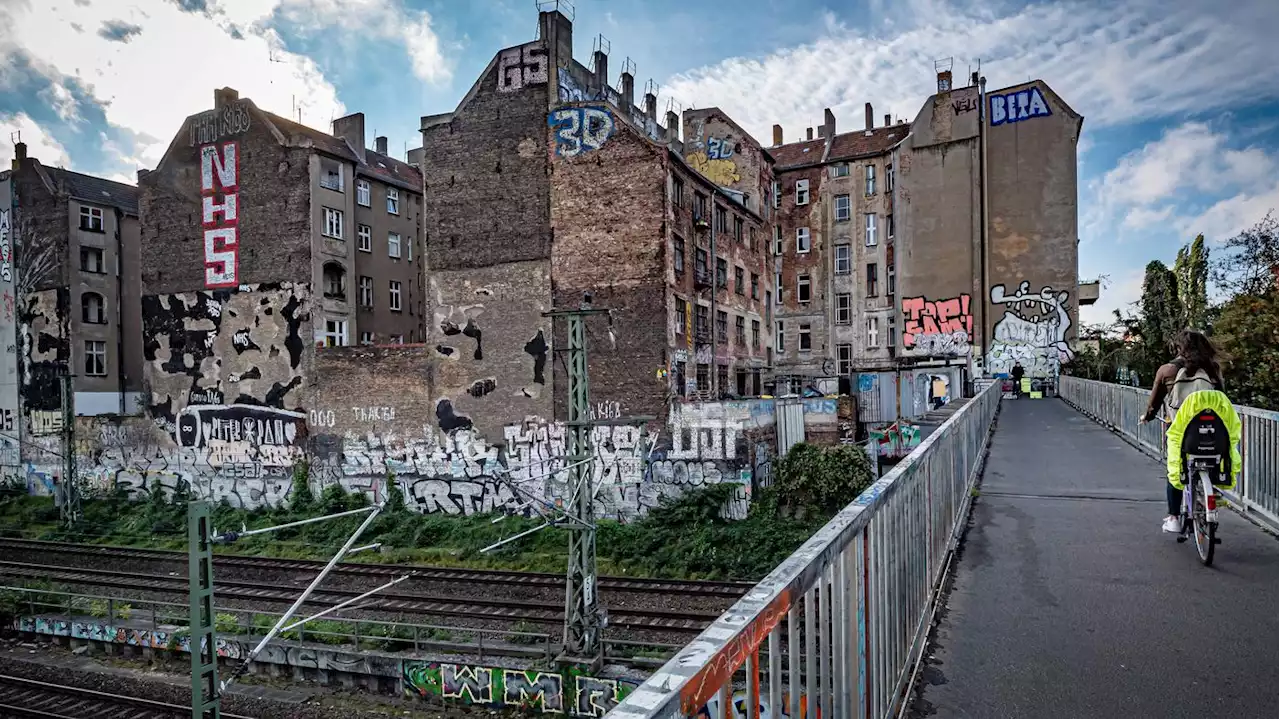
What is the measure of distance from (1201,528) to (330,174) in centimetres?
3244

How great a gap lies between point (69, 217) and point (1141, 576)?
43.7 meters

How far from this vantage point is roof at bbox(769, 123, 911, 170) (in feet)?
151

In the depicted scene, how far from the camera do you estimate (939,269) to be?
4241 cm

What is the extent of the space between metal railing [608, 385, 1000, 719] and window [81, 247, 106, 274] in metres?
42.5

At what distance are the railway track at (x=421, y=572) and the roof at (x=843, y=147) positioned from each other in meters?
33.6

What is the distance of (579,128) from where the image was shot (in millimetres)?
27203

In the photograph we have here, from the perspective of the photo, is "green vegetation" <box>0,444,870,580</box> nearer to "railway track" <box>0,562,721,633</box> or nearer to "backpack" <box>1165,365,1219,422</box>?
"railway track" <box>0,562,721,633</box>

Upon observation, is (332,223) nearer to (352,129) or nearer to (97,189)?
(352,129)

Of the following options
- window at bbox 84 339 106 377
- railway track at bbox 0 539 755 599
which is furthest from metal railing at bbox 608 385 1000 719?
window at bbox 84 339 106 377

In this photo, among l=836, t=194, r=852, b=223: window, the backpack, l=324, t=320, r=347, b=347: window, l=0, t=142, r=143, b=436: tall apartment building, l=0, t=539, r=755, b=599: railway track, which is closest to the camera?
the backpack

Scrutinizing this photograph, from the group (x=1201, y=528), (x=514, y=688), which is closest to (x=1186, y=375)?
(x=1201, y=528)

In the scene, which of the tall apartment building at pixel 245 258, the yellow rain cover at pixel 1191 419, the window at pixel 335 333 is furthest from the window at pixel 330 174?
the yellow rain cover at pixel 1191 419

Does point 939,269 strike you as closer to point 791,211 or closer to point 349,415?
point 791,211

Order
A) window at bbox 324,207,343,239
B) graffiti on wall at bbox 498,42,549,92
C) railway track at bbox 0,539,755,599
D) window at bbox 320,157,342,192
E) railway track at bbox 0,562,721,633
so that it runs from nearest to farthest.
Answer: railway track at bbox 0,562,721,633 < railway track at bbox 0,539,755,599 < graffiti on wall at bbox 498,42,549,92 < window at bbox 320,157,342,192 < window at bbox 324,207,343,239
